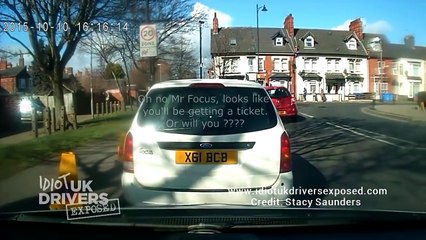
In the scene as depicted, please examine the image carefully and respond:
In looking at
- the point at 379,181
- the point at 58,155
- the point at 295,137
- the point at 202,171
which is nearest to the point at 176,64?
the point at 58,155

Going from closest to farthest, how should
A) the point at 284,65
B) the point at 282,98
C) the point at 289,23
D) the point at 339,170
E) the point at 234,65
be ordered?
1. the point at 289,23
2. the point at 284,65
3. the point at 339,170
4. the point at 234,65
5. the point at 282,98

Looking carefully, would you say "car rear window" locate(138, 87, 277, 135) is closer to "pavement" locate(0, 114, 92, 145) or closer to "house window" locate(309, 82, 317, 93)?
"house window" locate(309, 82, 317, 93)

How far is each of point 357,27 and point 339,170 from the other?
1812 mm

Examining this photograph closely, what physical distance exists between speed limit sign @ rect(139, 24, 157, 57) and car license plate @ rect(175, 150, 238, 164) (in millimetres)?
1623

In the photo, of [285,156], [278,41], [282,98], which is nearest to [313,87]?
[278,41]

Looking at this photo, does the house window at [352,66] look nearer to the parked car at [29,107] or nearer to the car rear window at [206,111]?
the car rear window at [206,111]

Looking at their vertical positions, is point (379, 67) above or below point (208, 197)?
above

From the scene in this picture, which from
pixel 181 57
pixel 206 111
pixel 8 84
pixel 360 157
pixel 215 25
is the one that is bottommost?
pixel 360 157

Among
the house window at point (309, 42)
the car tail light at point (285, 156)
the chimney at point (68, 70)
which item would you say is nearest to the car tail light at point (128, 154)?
the car tail light at point (285, 156)

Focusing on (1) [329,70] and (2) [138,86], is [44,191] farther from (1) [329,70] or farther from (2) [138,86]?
(1) [329,70]

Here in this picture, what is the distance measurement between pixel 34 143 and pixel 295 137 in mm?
5108

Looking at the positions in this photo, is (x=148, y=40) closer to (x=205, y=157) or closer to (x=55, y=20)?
(x=55, y=20)

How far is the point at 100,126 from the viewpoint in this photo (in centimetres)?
566

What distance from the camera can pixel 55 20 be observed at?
4488 millimetres
